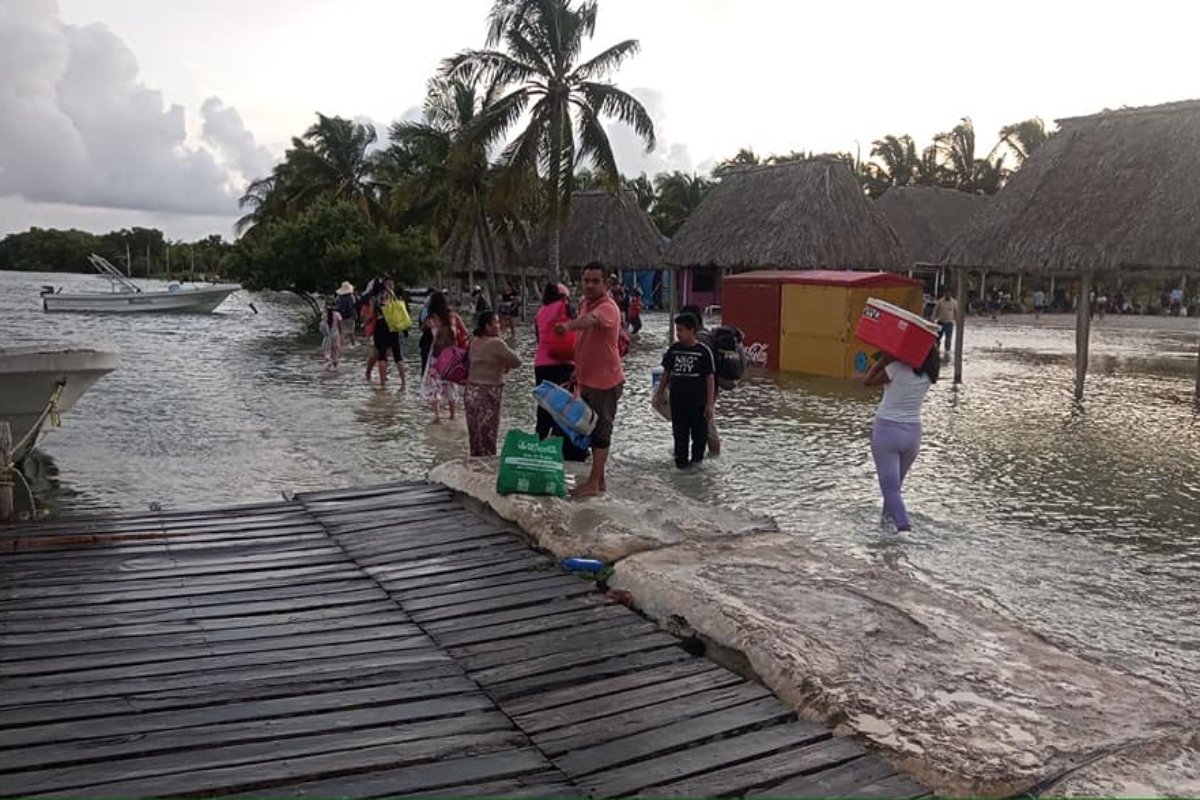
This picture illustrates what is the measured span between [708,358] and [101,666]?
5741 mm

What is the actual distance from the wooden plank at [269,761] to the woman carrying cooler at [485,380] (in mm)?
5124

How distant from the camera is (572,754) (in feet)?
10.7

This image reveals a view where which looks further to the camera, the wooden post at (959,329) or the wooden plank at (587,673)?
the wooden post at (959,329)

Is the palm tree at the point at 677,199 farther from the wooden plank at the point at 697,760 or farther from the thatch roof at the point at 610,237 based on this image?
the wooden plank at the point at 697,760

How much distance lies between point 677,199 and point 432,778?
47.1 meters

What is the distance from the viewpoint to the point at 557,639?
4312 mm

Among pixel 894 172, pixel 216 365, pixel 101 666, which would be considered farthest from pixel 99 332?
pixel 894 172

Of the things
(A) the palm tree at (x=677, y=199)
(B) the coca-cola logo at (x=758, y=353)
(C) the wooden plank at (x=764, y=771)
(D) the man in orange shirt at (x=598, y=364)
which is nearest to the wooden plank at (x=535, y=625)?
(C) the wooden plank at (x=764, y=771)

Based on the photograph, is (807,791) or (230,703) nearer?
(807,791)

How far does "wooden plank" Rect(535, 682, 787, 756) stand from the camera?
3363mm

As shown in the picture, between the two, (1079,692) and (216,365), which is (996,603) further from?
(216,365)

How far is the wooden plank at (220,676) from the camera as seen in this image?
143 inches

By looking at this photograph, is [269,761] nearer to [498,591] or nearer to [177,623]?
[177,623]

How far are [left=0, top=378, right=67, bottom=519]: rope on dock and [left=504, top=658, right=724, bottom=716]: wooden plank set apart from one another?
442 cm
